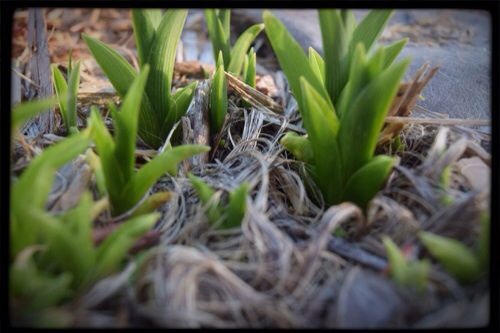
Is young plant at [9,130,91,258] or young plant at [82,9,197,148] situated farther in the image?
young plant at [82,9,197,148]

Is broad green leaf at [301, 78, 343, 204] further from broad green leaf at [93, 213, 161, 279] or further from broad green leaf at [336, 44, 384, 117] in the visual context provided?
broad green leaf at [93, 213, 161, 279]

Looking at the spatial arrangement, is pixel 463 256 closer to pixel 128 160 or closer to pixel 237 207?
pixel 237 207

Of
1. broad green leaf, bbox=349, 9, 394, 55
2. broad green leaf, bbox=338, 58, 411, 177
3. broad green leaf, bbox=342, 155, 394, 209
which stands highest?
broad green leaf, bbox=349, 9, 394, 55

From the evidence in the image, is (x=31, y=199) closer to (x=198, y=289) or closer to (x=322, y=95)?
(x=198, y=289)

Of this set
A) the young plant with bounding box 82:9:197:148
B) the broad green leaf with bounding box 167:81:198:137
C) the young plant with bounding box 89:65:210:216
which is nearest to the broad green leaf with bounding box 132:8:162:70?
the young plant with bounding box 82:9:197:148

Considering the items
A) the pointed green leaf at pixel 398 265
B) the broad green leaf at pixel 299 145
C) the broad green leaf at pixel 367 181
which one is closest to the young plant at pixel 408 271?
the pointed green leaf at pixel 398 265

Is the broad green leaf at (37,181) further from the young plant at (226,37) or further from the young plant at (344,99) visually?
the young plant at (226,37)
